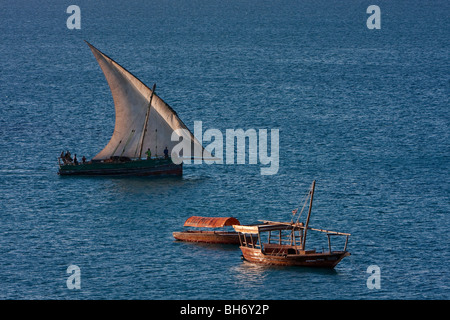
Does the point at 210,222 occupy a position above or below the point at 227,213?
below

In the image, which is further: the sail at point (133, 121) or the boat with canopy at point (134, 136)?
the sail at point (133, 121)

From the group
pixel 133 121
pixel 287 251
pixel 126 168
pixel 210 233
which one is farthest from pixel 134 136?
pixel 287 251

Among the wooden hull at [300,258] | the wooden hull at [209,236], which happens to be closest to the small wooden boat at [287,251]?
the wooden hull at [300,258]

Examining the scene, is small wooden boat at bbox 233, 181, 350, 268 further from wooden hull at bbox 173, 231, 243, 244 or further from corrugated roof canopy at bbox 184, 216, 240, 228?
corrugated roof canopy at bbox 184, 216, 240, 228

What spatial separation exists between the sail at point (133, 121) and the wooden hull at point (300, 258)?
44.1 metres

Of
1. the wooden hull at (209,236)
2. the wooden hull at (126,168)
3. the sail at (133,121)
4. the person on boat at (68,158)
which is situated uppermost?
the sail at (133,121)

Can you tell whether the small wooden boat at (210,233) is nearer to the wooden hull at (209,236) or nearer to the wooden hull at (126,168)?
the wooden hull at (209,236)

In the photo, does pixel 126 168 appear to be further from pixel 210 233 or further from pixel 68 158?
pixel 210 233

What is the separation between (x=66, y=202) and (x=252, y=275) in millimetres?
39025

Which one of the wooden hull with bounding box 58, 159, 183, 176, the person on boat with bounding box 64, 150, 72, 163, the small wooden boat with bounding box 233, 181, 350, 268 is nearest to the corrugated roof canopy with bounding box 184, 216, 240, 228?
the small wooden boat with bounding box 233, 181, 350, 268

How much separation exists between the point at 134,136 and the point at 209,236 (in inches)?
1497

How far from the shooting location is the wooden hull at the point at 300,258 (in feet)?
364

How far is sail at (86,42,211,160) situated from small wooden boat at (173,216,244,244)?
32.4 meters

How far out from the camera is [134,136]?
155 m
